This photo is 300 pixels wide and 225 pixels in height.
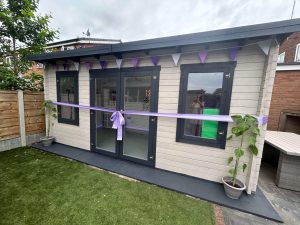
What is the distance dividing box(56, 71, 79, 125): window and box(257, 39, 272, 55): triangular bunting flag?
149 inches

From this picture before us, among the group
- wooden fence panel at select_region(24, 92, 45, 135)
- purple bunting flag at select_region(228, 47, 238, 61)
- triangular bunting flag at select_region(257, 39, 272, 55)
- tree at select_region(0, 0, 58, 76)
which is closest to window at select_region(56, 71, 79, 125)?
wooden fence panel at select_region(24, 92, 45, 135)

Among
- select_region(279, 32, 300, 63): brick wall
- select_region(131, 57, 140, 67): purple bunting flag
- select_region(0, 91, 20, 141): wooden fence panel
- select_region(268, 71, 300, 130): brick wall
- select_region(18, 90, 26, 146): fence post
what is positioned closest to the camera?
select_region(131, 57, 140, 67): purple bunting flag

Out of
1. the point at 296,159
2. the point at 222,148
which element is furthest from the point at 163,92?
the point at 296,159

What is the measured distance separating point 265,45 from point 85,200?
130 inches

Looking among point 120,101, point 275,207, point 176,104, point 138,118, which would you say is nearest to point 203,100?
point 176,104

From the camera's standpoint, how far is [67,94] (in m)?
3.83

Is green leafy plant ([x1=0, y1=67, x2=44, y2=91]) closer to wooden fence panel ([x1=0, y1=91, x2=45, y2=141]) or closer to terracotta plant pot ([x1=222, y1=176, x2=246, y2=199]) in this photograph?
wooden fence panel ([x1=0, y1=91, x2=45, y2=141])

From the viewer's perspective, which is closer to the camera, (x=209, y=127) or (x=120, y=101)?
(x=209, y=127)

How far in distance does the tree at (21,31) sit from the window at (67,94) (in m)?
2.40

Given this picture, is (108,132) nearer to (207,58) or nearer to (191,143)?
(191,143)

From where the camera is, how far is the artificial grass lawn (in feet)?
5.57

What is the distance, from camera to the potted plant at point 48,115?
389 centimetres

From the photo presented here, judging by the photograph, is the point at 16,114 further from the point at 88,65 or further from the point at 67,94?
the point at 88,65

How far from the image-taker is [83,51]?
3.00m
